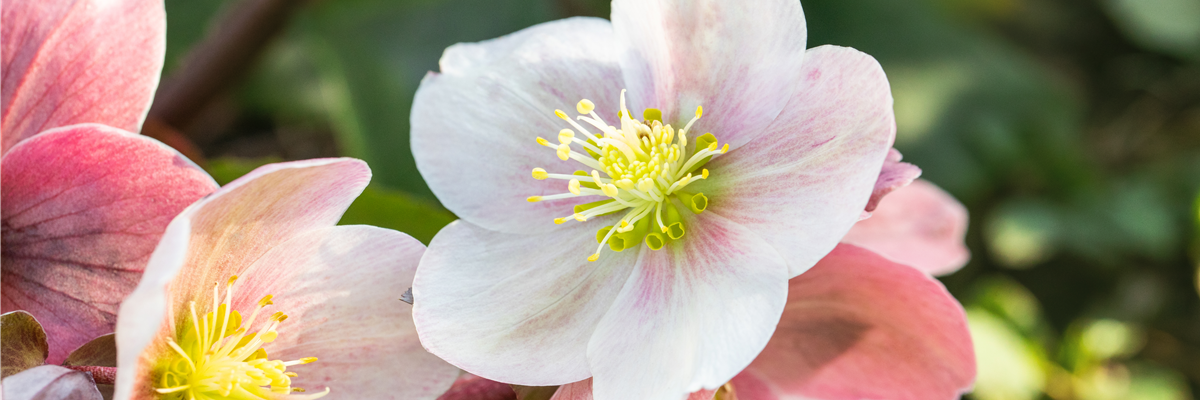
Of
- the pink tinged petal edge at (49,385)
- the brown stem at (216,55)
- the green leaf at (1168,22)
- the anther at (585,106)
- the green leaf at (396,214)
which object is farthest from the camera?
the green leaf at (1168,22)

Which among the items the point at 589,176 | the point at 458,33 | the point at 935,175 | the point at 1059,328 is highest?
the point at 589,176

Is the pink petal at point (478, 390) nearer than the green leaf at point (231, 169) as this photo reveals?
Yes

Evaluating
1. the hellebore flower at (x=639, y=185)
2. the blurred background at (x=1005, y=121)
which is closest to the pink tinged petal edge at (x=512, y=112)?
the hellebore flower at (x=639, y=185)

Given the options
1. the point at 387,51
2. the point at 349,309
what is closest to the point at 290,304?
the point at 349,309

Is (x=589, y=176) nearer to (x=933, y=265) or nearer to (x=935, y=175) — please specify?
(x=933, y=265)

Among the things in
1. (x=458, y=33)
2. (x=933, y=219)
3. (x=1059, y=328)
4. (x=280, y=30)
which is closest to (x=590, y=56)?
(x=933, y=219)

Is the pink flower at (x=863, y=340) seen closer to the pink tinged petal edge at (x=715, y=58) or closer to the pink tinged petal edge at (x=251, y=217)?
the pink tinged petal edge at (x=715, y=58)
